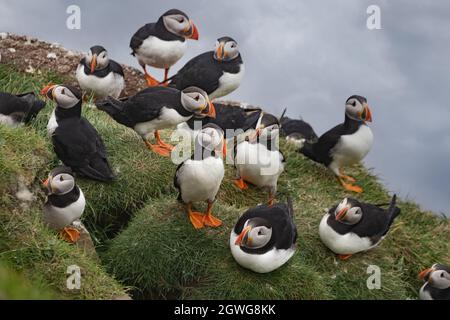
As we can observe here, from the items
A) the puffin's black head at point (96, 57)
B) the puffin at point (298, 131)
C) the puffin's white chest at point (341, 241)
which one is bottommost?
the puffin's white chest at point (341, 241)

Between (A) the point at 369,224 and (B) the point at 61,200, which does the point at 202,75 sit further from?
(B) the point at 61,200

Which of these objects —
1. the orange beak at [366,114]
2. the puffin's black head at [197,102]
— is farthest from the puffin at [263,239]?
the orange beak at [366,114]

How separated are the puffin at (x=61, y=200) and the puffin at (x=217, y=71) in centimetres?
330

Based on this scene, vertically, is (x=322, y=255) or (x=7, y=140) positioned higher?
(x=7, y=140)

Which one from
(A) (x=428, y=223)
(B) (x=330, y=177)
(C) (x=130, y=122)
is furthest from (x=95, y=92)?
(A) (x=428, y=223)

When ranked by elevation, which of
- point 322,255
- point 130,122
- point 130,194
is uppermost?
point 130,122

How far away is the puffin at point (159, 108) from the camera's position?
8461mm

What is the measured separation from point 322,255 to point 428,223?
4006mm

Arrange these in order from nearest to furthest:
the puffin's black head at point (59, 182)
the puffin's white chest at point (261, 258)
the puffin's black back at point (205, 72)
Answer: the puffin's white chest at point (261, 258) < the puffin's black head at point (59, 182) < the puffin's black back at point (205, 72)

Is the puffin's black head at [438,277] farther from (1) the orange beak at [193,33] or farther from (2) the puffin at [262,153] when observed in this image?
(1) the orange beak at [193,33]

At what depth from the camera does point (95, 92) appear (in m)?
11.2

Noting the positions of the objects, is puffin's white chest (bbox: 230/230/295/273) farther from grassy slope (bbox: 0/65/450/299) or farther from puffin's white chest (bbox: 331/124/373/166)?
puffin's white chest (bbox: 331/124/373/166)
